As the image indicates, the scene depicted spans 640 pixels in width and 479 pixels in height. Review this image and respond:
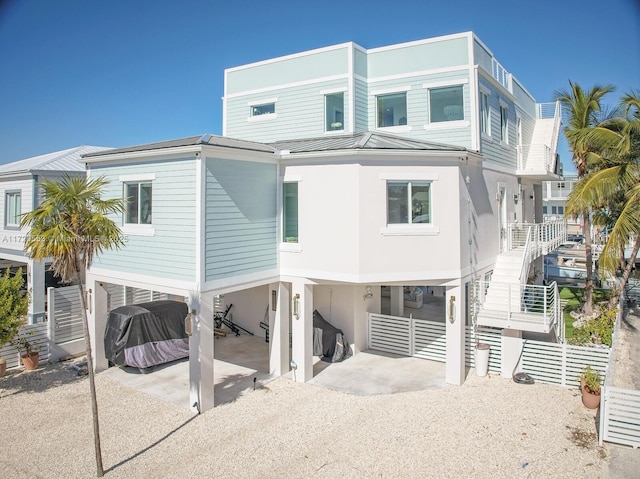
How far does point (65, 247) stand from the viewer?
8.95 m

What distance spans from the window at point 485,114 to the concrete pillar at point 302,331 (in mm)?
9150

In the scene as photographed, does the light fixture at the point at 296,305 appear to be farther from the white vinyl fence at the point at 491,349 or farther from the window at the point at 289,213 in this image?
the white vinyl fence at the point at 491,349

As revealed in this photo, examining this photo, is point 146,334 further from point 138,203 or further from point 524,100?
point 524,100

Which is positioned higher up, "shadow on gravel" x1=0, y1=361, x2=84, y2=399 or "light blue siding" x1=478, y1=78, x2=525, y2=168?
"light blue siding" x1=478, y1=78, x2=525, y2=168

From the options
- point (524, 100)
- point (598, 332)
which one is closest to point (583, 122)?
point (524, 100)

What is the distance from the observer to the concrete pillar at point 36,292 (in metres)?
18.1

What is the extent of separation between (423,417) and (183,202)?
8.47m

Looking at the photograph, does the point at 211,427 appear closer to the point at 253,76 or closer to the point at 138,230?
the point at 138,230

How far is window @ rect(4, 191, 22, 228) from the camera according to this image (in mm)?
20406

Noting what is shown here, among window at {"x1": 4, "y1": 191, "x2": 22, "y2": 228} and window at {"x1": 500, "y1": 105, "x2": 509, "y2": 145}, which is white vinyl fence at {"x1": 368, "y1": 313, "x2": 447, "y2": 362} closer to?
window at {"x1": 500, "y1": 105, "x2": 509, "y2": 145}

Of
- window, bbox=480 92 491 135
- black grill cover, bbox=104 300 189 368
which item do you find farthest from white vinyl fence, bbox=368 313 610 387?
window, bbox=480 92 491 135

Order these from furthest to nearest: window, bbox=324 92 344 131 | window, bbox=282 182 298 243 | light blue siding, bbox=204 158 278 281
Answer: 1. window, bbox=324 92 344 131
2. window, bbox=282 182 298 243
3. light blue siding, bbox=204 158 278 281

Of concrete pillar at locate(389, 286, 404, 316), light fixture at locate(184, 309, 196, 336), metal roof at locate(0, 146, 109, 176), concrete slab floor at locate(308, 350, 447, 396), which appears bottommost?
concrete slab floor at locate(308, 350, 447, 396)

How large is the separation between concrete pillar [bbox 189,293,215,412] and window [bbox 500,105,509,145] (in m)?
14.3
